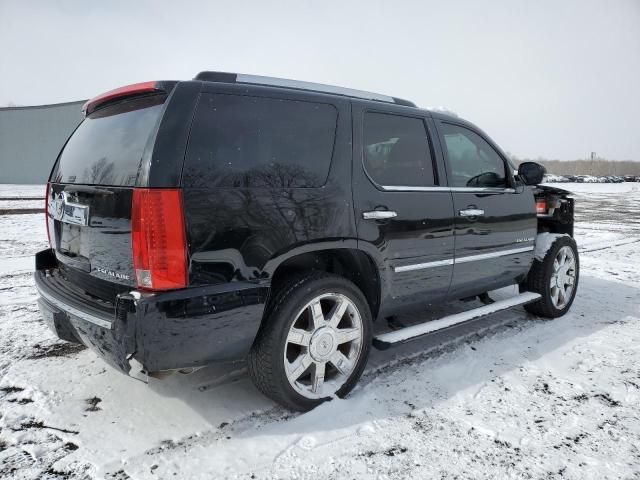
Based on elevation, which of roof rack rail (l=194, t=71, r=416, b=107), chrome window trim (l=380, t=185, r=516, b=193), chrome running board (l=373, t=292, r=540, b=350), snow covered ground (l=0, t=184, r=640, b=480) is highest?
roof rack rail (l=194, t=71, r=416, b=107)

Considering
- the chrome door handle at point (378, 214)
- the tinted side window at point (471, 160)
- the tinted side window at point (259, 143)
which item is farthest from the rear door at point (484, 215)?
the tinted side window at point (259, 143)

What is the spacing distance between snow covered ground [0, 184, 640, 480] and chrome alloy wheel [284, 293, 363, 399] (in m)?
0.16

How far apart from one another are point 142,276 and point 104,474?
891mm

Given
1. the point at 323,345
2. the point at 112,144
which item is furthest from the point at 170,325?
the point at 112,144

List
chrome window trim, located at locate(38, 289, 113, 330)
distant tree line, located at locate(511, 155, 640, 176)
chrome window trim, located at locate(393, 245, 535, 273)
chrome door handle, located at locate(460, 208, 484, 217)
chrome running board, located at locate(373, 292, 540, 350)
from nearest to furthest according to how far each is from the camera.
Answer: chrome window trim, located at locate(38, 289, 113, 330) → chrome running board, located at locate(373, 292, 540, 350) → chrome window trim, located at locate(393, 245, 535, 273) → chrome door handle, located at locate(460, 208, 484, 217) → distant tree line, located at locate(511, 155, 640, 176)

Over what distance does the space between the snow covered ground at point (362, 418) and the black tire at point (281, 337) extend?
0.15 m

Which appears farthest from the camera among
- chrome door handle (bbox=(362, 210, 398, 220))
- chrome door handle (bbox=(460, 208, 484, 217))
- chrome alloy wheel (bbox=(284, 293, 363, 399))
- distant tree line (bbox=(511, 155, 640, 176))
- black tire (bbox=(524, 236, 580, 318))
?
distant tree line (bbox=(511, 155, 640, 176))

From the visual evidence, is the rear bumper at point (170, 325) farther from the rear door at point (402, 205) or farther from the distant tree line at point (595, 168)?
the distant tree line at point (595, 168)

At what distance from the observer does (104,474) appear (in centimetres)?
202

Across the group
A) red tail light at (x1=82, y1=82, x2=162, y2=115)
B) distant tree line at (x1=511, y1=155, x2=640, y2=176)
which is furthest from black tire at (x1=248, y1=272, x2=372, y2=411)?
distant tree line at (x1=511, y1=155, x2=640, y2=176)

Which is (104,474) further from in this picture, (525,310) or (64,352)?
(525,310)

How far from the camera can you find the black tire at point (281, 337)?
2428 millimetres

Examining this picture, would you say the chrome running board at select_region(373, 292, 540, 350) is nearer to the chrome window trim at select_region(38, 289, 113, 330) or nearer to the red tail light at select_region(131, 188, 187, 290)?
the red tail light at select_region(131, 188, 187, 290)

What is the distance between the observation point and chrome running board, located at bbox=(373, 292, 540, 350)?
289 cm
